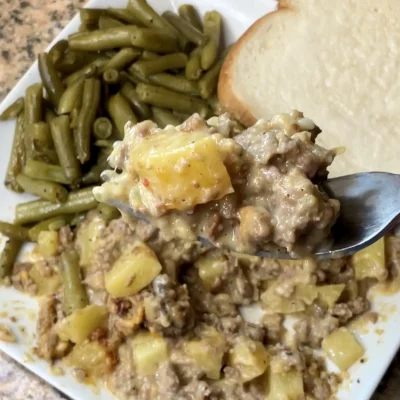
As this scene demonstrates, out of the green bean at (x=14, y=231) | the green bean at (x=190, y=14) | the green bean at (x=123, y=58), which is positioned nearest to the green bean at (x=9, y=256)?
the green bean at (x=14, y=231)

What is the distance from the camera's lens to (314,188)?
125 cm

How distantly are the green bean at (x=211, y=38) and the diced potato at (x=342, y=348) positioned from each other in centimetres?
110

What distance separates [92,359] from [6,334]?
32cm

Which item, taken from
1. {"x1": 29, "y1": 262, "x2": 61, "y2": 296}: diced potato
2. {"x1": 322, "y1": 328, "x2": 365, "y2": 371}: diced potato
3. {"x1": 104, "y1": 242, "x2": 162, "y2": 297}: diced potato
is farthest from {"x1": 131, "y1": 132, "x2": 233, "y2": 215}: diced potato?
{"x1": 29, "y1": 262, "x2": 61, "y2": 296}: diced potato

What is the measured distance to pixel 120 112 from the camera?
2.10 meters

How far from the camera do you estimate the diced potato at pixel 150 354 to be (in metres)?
1.81

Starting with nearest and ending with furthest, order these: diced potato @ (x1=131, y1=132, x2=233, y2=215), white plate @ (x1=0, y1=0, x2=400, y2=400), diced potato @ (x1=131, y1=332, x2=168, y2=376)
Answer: diced potato @ (x1=131, y1=132, x2=233, y2=215)
white plate @ (x1=0, y1=0, x2=400, y2=400)
diced potato @ (x1=131, y1=332, x2=168, y2=376)

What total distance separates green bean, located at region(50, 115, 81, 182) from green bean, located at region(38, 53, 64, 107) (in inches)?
5.0

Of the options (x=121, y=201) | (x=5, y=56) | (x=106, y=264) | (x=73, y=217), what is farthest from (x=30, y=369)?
(x=5, y=56)

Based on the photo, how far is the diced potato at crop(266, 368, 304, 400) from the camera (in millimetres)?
1743

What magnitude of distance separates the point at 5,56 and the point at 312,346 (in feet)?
6.25

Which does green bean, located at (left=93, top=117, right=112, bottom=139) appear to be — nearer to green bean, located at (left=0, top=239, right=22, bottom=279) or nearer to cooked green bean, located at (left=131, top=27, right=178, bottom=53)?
cooked green bean, located at (left=131, top=27, right=178, bottom=53)

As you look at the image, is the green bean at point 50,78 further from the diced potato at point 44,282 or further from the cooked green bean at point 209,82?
the diced potato at point 44,282

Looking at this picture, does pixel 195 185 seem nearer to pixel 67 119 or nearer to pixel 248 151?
pixel 248 151
